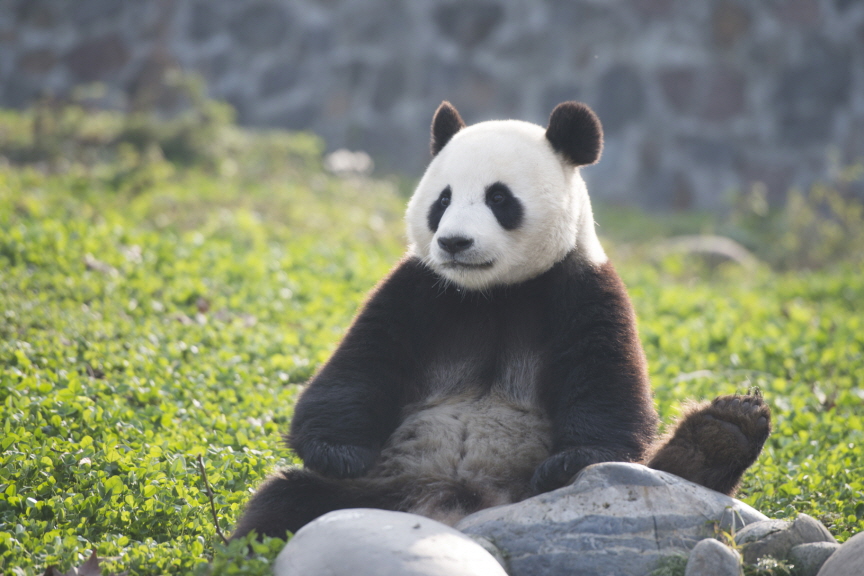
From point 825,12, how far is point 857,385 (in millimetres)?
6497

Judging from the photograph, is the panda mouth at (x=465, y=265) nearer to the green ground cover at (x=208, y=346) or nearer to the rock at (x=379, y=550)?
the rock at (x=379, y=550)

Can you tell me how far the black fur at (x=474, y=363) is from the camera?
8.89 feet

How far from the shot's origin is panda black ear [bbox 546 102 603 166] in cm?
314

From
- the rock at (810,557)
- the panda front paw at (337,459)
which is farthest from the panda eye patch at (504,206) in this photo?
the rock at (810,557)

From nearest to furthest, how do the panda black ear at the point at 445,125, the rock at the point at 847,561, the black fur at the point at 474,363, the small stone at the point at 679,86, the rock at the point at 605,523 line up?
the rock at the point at 847,561, the rock at the point at 605,523, the black fur at the point at 474,363, the panda black ear at the point at 445,125, the small stone at the point at 679,86

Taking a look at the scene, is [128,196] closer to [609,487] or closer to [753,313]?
[753,313]

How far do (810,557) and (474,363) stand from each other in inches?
50.0

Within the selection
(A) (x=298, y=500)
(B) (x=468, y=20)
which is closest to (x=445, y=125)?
(A) (x=298, y=500)

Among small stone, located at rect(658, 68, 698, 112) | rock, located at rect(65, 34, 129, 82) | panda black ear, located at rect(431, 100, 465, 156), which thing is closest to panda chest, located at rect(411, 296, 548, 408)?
panda black ear, located at rect(431, 100, 465, 156)

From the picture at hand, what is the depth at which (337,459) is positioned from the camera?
8.98 ft

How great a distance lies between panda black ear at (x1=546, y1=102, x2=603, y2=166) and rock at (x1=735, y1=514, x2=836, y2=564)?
1.46m

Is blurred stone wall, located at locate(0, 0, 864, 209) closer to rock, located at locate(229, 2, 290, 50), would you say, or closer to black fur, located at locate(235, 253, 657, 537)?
rock, located at locate(229, 2, 290, 50)

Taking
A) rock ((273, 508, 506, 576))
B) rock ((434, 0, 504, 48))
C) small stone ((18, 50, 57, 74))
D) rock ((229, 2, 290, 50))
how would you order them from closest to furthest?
rock ((273, 508, 506, 576)) < rock ((434, 0, 504, 48)) < small stone ((18, 50, 57, 74)) < rock ((229, 2, 290, 50))

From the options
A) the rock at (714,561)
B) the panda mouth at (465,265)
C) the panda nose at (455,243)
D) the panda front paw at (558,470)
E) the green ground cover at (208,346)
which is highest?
the panda nose at (455,243)
